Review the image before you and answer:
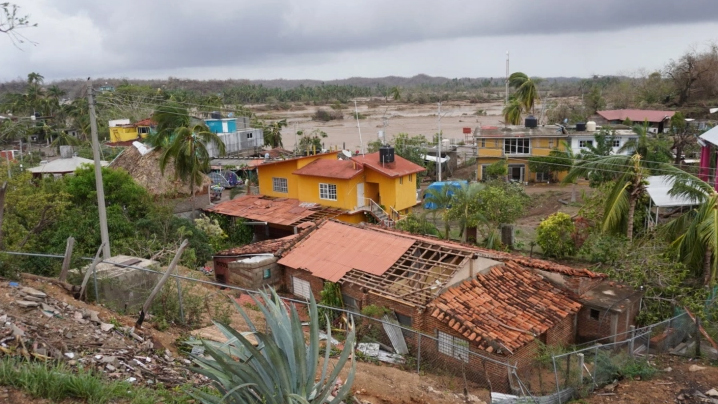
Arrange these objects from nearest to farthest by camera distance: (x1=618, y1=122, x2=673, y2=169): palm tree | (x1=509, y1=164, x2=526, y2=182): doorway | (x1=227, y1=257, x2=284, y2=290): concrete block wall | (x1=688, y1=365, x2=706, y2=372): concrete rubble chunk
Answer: (x1=688, y1=365, x2=706, y2=372): concrete rubble chunk < (x1=227, y1=257, x2=284, y2=290): concrete block wall < (x1=618, y1=122, x2=673, y2=169): palm tree < (x1=509, y1=164, x2=526, y2=182): doorway

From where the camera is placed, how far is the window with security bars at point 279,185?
33.6 metres

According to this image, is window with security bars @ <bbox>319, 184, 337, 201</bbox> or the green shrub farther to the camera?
window with security bars @ <bbox>319, 184, 337, 201</bbox>

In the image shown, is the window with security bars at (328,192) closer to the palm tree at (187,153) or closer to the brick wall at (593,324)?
the palm tree at (187,153)

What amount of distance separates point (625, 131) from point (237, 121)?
1406 inches

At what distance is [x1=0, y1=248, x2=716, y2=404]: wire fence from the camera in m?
12.4

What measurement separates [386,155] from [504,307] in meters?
16.8

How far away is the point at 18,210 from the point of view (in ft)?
67.4

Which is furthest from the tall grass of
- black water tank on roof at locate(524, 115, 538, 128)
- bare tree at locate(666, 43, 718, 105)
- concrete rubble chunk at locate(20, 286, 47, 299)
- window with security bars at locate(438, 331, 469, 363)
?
bare tree at locate(666, 43, 718, 105)

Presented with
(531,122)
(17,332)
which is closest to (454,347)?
(17,332)

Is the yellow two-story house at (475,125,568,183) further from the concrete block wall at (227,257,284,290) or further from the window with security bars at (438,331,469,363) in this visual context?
the window with security bars at (438,331,469,363)

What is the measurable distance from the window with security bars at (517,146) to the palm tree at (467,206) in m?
20.5

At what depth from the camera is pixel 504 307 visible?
15297mm

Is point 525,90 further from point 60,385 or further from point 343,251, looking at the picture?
point 60,385

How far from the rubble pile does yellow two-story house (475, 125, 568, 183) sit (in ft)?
125
